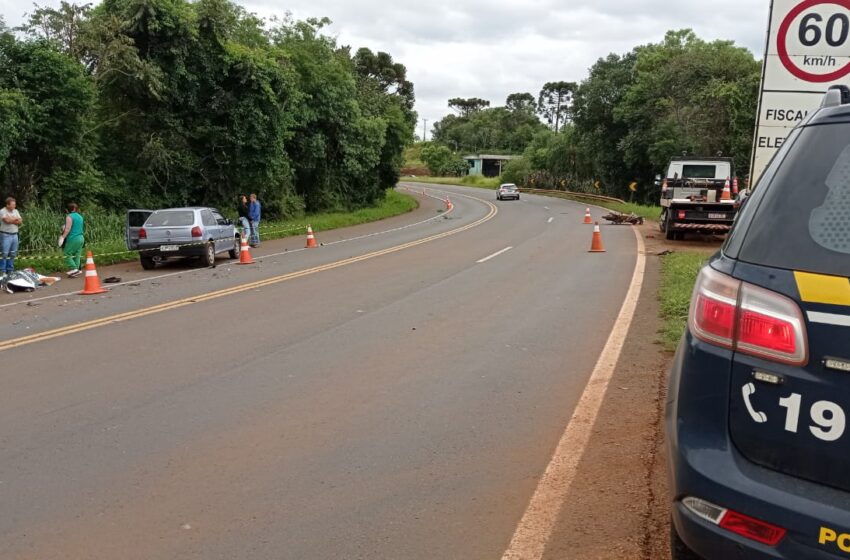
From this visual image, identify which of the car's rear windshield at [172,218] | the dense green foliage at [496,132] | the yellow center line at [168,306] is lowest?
the yellow center line at [168,306]

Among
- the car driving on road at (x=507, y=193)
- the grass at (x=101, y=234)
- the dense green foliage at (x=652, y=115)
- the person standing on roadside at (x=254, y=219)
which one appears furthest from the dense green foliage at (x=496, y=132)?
the person standing on roadside at (x=254, y=219)

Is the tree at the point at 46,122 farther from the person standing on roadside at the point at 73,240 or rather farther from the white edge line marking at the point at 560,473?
the white edge line marking at the point at 560,473

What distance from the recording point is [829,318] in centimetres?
212

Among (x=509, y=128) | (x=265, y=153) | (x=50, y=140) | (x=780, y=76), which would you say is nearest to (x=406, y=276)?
(x=780, y=76)

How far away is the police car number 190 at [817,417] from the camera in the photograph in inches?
82.9

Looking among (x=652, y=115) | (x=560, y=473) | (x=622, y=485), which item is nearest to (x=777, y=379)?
(x=622, y=485)

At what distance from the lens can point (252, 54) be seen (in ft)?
80.1

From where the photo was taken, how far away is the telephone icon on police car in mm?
2251

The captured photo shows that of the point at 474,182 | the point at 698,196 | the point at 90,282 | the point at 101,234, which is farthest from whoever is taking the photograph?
the point at 474,182

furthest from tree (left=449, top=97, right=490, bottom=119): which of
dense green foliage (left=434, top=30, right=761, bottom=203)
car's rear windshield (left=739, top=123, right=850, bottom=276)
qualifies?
car's rear windshield (left=739, top=123, right=850, bottom=276)

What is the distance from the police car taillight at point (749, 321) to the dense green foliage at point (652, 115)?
40178 millimetres

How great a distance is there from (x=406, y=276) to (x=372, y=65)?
172 feet

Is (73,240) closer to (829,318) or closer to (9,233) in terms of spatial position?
(9,233)

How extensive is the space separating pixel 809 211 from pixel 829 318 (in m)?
0.38
